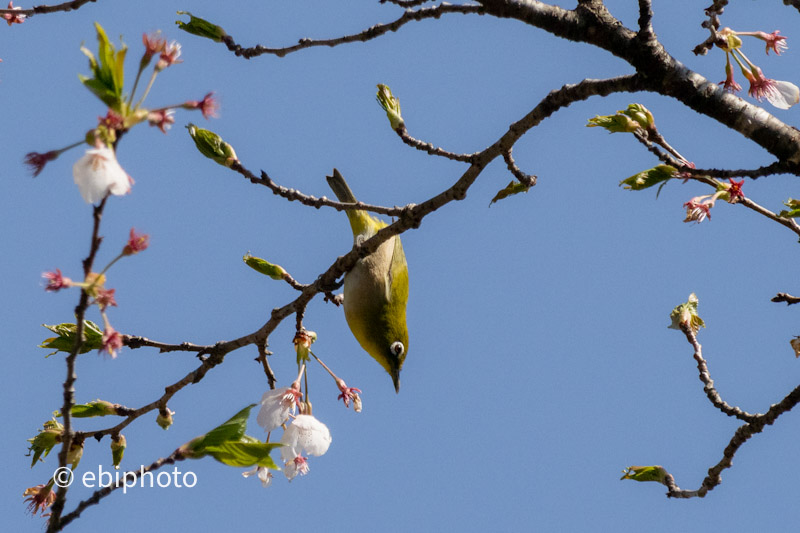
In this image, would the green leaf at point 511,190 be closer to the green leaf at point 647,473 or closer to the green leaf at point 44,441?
the green leaf at point 647,473

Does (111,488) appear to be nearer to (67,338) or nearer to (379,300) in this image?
(67,338)

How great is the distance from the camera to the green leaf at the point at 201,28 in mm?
4117

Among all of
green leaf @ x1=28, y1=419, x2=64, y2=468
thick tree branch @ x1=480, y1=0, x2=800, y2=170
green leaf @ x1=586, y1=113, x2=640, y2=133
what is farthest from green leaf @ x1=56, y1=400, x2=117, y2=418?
thick tree branch @ x1=480, y1=0, x2=800, y2=170

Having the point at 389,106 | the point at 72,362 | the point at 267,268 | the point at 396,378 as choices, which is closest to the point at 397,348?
the point at 396,378

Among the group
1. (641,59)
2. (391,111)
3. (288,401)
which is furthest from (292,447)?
(641,59)

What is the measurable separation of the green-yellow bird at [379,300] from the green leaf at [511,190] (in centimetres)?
138

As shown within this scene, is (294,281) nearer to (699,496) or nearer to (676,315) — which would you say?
(676,315)

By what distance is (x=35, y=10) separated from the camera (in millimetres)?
4152

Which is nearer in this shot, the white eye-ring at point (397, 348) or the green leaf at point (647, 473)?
the green leaf at point (647, 473)

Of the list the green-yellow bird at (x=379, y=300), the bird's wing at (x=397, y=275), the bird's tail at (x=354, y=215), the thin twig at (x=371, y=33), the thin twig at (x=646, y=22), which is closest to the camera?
the thin twig at (x=646, y=22)

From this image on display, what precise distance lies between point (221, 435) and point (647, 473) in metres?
2.32

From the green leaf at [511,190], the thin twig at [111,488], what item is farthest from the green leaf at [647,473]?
the thin twig at [111,488]

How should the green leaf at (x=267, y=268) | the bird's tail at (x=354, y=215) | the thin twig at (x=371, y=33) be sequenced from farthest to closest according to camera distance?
the bird's tail at (x=354, y=215)
the green leaf at (x=267, y=268)
the thin twig at (x=371, y=33)

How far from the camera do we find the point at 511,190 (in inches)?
173
